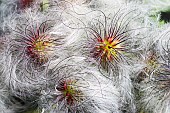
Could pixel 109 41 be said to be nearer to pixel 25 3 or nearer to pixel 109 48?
pixel 109 48

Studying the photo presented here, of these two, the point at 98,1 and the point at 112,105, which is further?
the point at 98,1

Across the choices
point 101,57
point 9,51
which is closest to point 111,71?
point 101,57

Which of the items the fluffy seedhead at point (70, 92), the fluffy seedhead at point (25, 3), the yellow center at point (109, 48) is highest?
the fluffy seedhead at point (25, 3)

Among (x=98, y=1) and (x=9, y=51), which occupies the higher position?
(x=98, y=1)

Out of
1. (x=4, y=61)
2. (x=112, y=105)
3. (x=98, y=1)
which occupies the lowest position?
(x=112, y=105)

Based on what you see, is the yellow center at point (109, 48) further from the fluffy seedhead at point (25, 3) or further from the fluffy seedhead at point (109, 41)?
the fluffy seedhead at point (25, 3)

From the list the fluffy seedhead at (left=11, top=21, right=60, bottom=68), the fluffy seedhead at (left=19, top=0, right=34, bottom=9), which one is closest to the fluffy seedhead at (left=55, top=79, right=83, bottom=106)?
the fluffy seedhead at (left=11, top=21, right=60, bottom=68)

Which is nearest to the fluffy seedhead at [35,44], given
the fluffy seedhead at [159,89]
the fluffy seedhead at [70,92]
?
the fluffy seedhead at [70,92]

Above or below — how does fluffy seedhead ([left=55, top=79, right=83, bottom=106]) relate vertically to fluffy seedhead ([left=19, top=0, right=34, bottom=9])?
below

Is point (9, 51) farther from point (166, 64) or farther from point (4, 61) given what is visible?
point (166, 64)

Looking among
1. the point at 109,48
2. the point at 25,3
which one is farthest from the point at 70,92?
the point at 25,3

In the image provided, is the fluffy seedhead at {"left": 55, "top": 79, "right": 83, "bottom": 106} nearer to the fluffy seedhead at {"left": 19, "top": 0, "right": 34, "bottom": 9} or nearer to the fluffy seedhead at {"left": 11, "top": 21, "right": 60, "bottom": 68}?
the fluffy seedhead at {"left": 11, "top": 21, "right": 60, "bottom": 68}
